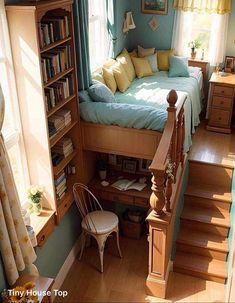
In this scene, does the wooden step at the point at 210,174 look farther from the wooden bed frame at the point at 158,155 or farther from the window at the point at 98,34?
the window at the point at 98,34

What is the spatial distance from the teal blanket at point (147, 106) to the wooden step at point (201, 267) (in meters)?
1.32

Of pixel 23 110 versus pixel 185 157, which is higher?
pixel 23 110

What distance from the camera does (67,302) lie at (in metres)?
3.46

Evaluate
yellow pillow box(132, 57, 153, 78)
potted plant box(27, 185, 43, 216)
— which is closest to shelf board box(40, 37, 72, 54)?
potted plant box(27, 185, 43, 216)

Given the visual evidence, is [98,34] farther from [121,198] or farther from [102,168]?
[121,198]

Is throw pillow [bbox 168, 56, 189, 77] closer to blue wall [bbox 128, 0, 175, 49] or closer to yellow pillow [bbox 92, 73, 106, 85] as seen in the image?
blue wall [bbox 128, 0, 175, 49]

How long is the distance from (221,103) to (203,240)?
219cm

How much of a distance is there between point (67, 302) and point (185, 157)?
212 centimetres

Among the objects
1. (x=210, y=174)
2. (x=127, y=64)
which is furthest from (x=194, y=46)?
(x=210, y=174)

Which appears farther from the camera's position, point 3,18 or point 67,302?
point 67,302

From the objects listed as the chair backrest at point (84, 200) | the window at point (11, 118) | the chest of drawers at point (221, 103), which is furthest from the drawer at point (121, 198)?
the chest of drawers at point (221, 103)

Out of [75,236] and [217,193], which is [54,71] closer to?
[75,236]

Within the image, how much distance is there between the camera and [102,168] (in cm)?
408

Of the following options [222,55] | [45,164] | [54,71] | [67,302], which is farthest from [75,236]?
[222,55]
